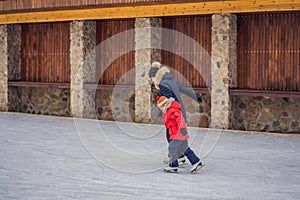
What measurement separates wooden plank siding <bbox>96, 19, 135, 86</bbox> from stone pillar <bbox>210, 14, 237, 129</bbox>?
314cm

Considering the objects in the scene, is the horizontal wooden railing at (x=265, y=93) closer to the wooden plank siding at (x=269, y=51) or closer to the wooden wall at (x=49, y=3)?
the wooden plank siding at (x=269, y=51)

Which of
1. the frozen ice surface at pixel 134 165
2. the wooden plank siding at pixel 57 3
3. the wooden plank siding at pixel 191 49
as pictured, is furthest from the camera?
the wooden plank siding at pixel 57 3

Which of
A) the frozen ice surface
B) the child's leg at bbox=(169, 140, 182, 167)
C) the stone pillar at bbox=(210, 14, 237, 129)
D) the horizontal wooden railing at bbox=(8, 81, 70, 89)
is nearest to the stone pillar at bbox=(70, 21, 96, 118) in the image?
the horizontal wooden railing at bbox=(8, 81, 70, 89)

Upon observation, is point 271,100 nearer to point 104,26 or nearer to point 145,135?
point 145,135

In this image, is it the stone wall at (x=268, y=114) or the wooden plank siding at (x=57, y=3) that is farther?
the wooden plank siding at (x=57, y=3)

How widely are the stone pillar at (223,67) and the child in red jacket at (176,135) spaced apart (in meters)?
5.93

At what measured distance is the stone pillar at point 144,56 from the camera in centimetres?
1772

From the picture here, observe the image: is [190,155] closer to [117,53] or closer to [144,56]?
[144,56]

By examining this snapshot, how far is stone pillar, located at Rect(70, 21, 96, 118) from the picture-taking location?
19359 millimetres

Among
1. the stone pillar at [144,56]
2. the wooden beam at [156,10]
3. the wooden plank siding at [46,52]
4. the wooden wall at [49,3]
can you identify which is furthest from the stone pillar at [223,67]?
the wooden plank siding at [46,52]

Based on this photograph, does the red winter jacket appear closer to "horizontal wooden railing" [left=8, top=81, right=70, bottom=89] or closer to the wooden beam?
the wooden beam

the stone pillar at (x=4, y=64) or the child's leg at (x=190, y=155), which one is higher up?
the stone pillar at (x=4, y=64)

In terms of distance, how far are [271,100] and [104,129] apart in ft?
14.7

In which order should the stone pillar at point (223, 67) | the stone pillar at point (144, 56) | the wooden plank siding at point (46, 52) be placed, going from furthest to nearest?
the wooden plank siding at point (46, 52) → the stone pillar at point (144, 56) → the stone pillar at point (223, 67)
